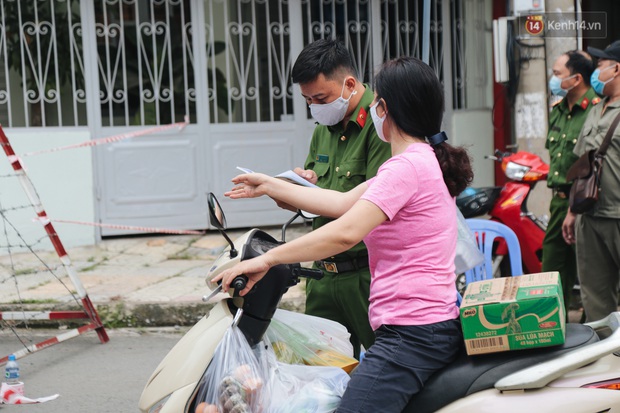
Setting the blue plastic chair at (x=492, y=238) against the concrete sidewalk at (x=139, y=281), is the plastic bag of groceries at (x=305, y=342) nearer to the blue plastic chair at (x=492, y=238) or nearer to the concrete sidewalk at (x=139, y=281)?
the blue plastic chair at (x=492, y=238)

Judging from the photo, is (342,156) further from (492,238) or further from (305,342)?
(492,238)

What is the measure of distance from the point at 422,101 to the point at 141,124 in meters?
6.30

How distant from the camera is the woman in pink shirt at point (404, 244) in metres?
2.59

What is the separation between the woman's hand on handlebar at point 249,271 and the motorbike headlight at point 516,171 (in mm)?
4077

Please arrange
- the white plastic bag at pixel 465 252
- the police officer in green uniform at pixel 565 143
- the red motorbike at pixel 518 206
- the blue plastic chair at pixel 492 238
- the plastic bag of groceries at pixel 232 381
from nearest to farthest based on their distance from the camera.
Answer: the plastic bag of groceries at pixel 232 381 → the white plastic bag at pixel 465 252 → the blue plastic chair at pixel 492 238 → the police officer in green uniform at pixel 565 143 → the red motorbike at pixel 518 206

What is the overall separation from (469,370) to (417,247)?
0.38 m

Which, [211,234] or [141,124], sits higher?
[141,124]

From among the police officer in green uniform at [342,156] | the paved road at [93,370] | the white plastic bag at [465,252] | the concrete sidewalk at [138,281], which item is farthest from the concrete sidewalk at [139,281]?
the white plastic bag at [465,252]

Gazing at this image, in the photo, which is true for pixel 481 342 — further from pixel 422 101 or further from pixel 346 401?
pixel 422 101

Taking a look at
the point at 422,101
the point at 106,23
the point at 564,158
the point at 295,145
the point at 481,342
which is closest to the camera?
the point at 481,342

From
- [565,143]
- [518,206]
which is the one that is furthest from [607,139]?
[518,206]

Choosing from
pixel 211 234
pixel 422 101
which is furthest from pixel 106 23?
pixel 422 101

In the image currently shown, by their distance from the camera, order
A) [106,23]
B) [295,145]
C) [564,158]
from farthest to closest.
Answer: [295,145] → [106,23] → [564,158]

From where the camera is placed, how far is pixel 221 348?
8.77 ft
